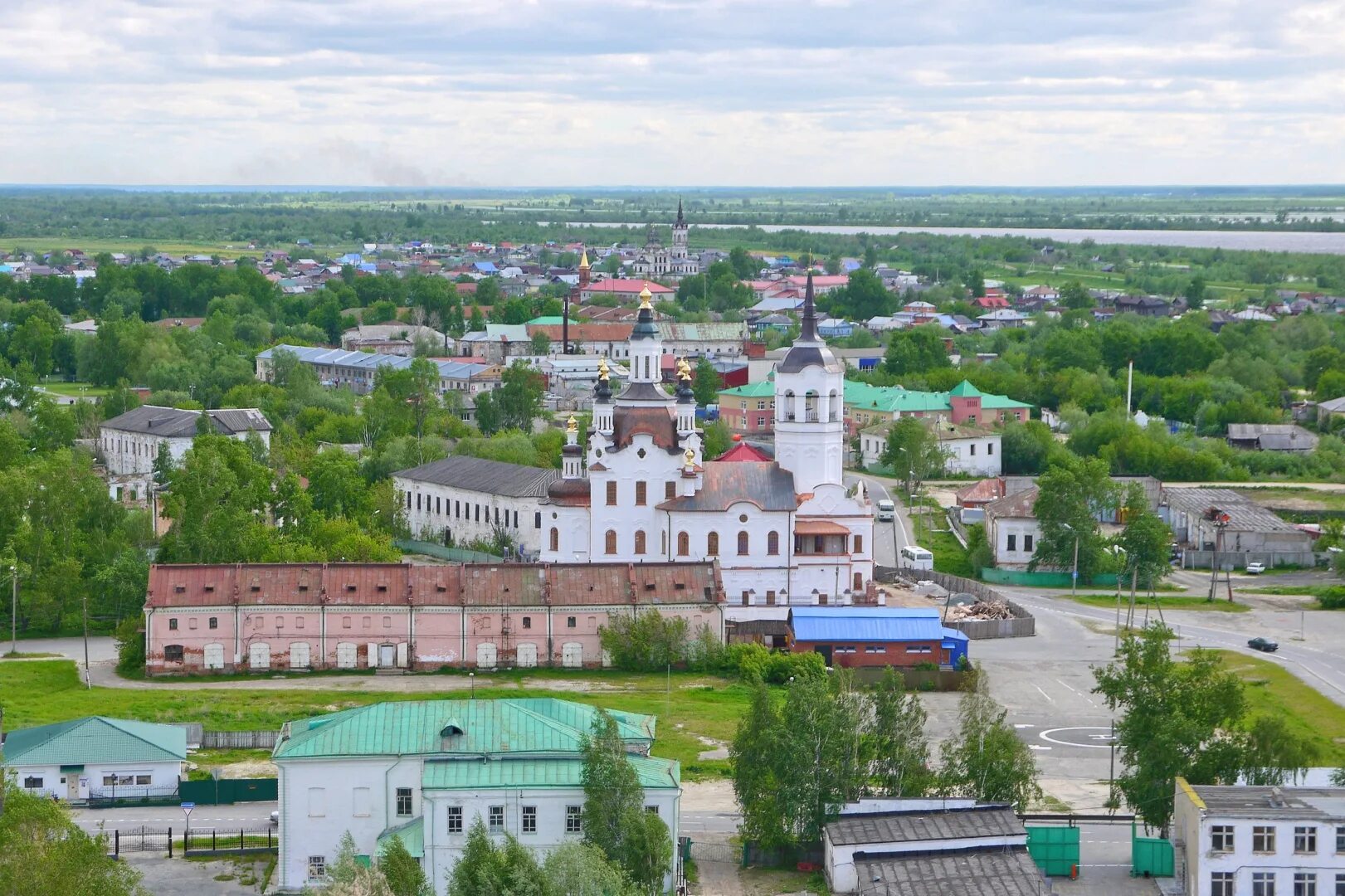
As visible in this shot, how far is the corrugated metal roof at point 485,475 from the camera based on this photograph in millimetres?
62812

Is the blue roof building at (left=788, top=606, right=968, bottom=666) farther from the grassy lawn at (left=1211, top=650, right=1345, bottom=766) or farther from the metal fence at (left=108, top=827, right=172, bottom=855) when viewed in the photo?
the metal fence at (left=108, top=827, right=172, bottom=855)

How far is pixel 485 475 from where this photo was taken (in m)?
65.3

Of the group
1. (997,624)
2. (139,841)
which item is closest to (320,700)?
(139,841)

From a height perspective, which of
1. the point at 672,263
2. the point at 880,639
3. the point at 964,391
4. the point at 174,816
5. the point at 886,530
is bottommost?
the point at 886,530

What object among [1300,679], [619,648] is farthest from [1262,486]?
[619,648]

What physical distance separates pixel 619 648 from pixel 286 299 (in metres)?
102

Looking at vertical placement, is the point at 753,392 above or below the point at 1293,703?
above

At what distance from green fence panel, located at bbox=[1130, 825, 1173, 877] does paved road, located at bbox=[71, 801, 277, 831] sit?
1512 cm

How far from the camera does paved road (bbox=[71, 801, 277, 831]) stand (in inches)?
1398

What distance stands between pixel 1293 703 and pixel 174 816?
83.2 feet

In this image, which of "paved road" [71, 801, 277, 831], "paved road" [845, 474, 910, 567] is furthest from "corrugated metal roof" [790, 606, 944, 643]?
"paved road" [71, 801, 277, 831]

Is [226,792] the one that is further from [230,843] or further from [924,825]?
[924,825]

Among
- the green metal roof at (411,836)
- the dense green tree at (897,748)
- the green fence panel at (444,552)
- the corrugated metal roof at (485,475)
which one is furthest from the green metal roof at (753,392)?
the green metal roof at (411,836)

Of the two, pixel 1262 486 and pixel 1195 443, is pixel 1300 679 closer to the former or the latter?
pixel 1262 486
